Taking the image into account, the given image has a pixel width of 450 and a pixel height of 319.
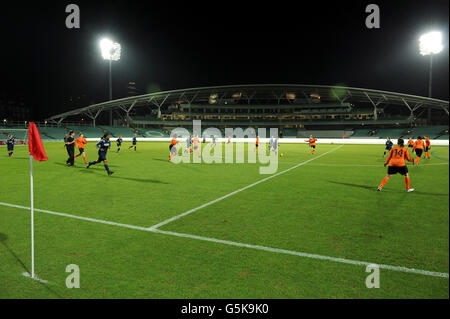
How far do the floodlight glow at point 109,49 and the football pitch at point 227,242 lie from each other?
6404cm

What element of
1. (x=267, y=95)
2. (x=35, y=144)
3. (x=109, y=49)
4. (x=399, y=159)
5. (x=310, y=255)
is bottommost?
(x=310, y=255)

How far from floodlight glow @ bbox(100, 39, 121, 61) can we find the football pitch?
64044mm

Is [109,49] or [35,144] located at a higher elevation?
[109,49]

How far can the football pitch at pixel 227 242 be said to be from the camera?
354 cm

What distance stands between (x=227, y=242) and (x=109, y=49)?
71.7 m

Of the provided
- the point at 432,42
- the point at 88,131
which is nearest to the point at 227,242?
the point at 432,42

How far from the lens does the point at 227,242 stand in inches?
200

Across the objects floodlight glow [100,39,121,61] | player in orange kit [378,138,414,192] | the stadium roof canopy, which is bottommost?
player in orange kit [378,138,414,192]

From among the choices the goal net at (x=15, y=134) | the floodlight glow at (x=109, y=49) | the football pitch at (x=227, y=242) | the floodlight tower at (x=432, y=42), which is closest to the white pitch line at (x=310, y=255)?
the football pitch at (x=227, y=242)

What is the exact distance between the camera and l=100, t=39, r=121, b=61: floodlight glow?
6439 cm

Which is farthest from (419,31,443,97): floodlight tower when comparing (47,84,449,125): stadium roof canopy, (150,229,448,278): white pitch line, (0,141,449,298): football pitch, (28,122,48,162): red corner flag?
(47,84,449,125): stadium roof canopy

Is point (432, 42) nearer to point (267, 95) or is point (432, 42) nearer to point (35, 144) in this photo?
point (35, 144)

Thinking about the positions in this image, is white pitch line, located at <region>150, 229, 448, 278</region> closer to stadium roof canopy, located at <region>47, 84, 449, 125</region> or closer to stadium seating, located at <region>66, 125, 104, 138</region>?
stadium seating, located at <region>66, 125, 104, 138</region>
